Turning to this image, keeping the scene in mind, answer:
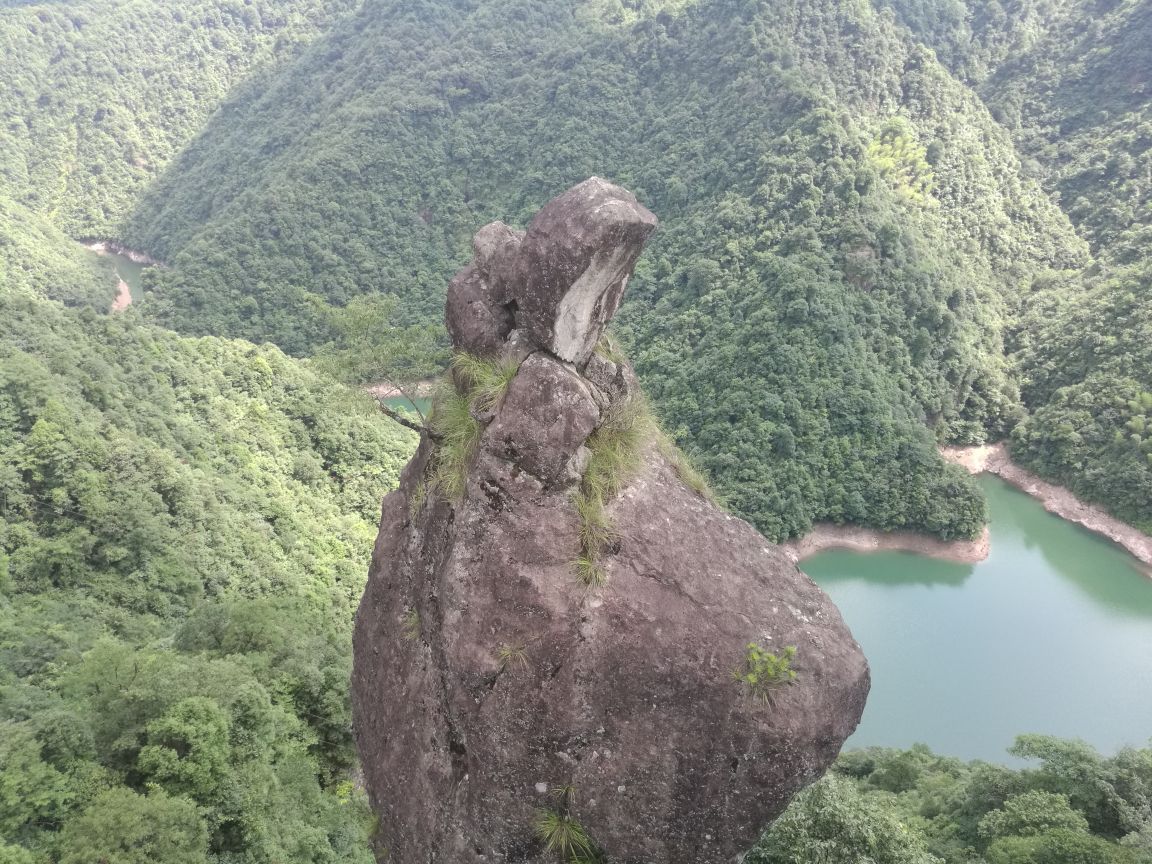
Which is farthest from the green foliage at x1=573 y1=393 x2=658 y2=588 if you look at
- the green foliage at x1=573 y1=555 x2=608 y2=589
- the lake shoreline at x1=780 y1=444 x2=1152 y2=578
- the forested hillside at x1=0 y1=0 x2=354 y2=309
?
the forested hillside at x1=0 y1=0 x2=354 y2=309

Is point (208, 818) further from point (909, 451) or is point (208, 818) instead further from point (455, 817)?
point (909, 451)

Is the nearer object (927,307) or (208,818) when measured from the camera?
(208,818)

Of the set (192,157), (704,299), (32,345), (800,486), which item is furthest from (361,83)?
(800,486)

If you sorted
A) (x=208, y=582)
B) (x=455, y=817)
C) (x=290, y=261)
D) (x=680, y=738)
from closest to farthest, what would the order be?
(x=680, y=738) → (x=455, y=817) → (x=208, y=582) → (x=290, y=261)

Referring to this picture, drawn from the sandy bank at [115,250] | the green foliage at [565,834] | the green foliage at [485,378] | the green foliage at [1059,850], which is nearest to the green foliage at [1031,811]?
the green foliage at [1059,850]

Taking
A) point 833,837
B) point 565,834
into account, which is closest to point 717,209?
point 833,837

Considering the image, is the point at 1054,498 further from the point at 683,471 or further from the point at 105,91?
the point at 105,91
